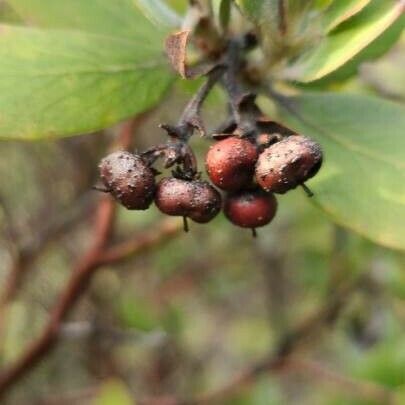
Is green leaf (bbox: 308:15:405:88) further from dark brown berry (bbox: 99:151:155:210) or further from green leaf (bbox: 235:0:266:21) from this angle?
dark brown berry (bbox: 99:151:155:210)

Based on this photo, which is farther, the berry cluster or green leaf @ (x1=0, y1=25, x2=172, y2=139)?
green leaf @ (x1=0, y1=25, x2=172, y2=139)

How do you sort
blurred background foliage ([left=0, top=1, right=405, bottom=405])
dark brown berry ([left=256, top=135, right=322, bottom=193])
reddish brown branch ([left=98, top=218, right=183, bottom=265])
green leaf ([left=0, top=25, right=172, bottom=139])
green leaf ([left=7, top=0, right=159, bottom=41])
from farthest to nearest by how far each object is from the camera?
blurred background foliage ([left=0, top=1, right=405, bottom=405]), reddish brown branch ([left=98, top=218, right=183, bottom=265]), green leaf ([left=7, top=0, right=159, bottom=41]), green leaf ([left=0, top=25, right=172, bottom=139]), dark brown berry ([left=256, top=135, right=322, bottom=193])

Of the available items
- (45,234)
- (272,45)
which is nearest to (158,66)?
(272,45)

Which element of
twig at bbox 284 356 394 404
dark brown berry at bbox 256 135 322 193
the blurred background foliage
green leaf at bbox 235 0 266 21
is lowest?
the blurred background foliage

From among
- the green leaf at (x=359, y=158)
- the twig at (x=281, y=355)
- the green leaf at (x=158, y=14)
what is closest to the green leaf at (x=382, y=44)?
the green leaf at (x=359, y=158)

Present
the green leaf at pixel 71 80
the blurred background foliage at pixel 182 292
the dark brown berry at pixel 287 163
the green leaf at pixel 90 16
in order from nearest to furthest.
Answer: the dark brown berry at pixel 287 163
the green leaf at pixel 71 80
the green leaf at pixel 90 16
the blurred background foliage at pixel 182 292

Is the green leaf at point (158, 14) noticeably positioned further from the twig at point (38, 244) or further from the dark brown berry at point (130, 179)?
the twig at point (38, 244)

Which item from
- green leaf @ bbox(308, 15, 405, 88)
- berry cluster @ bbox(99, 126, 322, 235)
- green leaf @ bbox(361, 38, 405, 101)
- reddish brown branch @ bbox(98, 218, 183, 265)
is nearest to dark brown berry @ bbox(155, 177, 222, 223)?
berry cluster @ bbox(99, 126, 322, 235)
